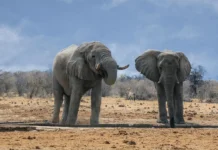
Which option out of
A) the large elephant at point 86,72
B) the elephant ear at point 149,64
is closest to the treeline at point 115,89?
the elephant ear at point 149,64

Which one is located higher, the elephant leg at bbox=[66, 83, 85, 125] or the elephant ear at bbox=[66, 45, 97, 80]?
the elephant ear at bbox=[66, 45, 97, 80]

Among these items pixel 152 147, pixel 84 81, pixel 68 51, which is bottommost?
pixel 152 147

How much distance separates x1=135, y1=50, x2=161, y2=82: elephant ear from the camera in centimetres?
1527

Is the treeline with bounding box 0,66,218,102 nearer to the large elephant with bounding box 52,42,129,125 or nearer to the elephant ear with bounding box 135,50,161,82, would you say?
the elephant ear with bounding box 135,50,161,82

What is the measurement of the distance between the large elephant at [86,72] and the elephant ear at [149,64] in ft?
9.79

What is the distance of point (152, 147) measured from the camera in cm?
779

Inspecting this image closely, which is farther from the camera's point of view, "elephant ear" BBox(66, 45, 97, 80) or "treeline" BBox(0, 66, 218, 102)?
"treeline" BBox(0, 66, 218, 102)

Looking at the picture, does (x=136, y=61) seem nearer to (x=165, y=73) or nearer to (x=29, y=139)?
(x=165, y=73)

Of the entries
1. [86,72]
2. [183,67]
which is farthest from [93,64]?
[183,67]

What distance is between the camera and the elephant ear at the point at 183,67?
14.4 meters

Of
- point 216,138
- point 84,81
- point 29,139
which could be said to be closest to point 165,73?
point 84,81

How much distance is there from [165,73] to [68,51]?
3.04 metres

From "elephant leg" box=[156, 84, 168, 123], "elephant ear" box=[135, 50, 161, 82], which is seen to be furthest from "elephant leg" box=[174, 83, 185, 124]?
"elephant ear" box=[135, 50, 161, 82]

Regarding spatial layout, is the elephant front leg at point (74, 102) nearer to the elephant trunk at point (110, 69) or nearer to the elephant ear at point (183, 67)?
the elephant trunk at point (110, 69)
